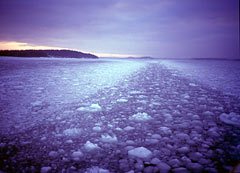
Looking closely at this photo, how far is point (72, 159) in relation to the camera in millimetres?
1272

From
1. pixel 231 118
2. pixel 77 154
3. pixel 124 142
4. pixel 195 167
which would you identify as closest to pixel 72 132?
pixel 77 154

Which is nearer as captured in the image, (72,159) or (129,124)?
(72,159)

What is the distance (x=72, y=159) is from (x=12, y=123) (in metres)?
1.28

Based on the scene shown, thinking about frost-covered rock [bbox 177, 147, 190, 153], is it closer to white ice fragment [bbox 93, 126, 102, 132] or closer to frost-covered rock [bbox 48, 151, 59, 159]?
white ice fragment [bbox 93, 126, 102, 132]

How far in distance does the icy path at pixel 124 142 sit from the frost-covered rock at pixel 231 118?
82mm

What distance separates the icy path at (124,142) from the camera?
3.92ft

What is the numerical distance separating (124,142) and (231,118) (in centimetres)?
186

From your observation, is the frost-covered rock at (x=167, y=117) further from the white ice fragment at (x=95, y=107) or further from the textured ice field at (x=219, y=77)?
the textured ice field at (x=219, y=77)

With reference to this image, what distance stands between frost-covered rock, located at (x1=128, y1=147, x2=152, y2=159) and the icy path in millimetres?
10

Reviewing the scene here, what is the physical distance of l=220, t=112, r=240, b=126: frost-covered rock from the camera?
197 cm

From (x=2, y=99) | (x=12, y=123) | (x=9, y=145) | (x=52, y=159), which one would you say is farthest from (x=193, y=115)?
(x=2, y=99)

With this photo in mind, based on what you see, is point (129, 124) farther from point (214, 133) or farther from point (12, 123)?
point (12, 123)

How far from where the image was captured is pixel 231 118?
210 centimetres

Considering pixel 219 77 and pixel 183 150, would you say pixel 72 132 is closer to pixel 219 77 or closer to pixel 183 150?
pixel 183 150
